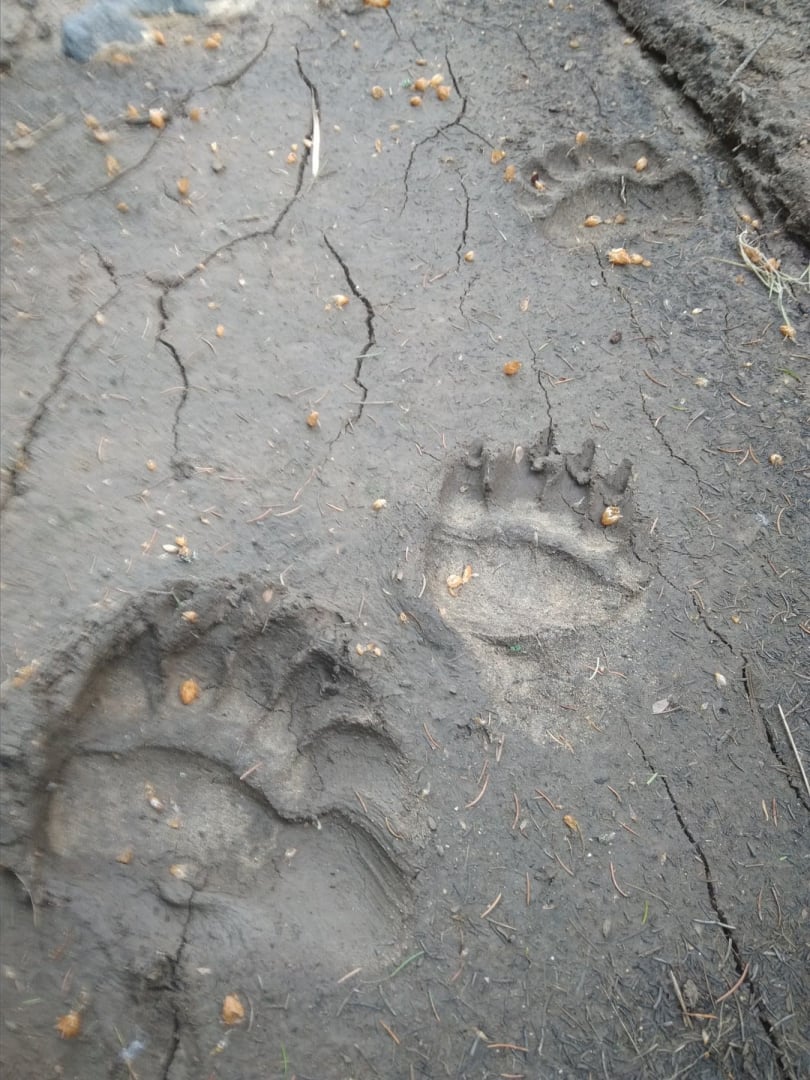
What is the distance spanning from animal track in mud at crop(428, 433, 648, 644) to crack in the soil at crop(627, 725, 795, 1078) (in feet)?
1.18

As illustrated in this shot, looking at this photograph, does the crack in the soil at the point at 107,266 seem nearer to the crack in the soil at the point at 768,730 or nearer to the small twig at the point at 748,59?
the crack in the soil at the point at 768,730

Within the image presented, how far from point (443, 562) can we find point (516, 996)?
976mm

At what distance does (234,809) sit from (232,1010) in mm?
384

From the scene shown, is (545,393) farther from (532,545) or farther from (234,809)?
(234,809)

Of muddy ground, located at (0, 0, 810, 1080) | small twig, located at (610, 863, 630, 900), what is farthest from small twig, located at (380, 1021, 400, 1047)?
small twig, located at (610, 863, 630, 900)

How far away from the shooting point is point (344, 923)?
1611 millimetres

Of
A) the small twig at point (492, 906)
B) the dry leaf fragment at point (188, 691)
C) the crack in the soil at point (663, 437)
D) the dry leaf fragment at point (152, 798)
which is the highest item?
the crack in the soil at point (663, 437)

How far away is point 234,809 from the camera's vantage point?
5.57ft

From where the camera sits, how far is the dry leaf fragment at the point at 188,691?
1.72 metres

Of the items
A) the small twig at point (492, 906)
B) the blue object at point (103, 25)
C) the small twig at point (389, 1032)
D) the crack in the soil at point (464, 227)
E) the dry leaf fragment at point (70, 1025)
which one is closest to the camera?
the dry leaf fragment at point (70, 1025)

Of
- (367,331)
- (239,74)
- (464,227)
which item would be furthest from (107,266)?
(464,227)

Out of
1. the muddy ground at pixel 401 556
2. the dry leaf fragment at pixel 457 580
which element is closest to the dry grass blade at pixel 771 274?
the muddy ground at pixel 401 556

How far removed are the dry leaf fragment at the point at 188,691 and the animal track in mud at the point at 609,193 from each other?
176cm

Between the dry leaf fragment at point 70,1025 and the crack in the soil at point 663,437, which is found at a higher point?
the crack in the soil at point 663,437
